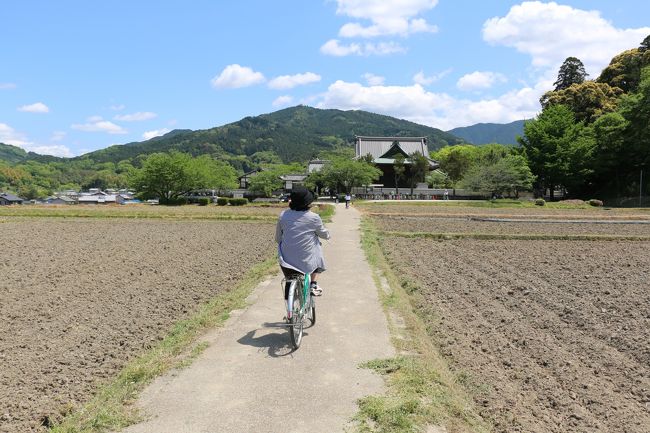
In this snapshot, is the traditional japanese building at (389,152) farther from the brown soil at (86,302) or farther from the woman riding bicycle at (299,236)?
the woman riding bicycle at (299,236)

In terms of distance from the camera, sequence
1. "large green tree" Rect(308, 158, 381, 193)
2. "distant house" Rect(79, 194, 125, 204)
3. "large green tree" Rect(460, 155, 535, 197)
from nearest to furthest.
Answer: "large green tree" Rect(460, 155, 535, 197)
"large green tree" Rect(308, 158, 381, 193)
"distant house" Rect(79, 194, 125, 204)

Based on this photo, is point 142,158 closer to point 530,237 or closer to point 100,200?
point 100,200

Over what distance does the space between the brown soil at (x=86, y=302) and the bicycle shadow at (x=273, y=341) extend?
3.97ft

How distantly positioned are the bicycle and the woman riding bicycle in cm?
13

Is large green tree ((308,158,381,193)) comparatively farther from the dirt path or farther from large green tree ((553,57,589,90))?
the dirt path

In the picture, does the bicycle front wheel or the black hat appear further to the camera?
the black hat

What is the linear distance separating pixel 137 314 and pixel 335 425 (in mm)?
4416

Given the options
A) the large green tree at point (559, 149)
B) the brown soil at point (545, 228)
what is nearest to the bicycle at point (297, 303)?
the brown soil at point (545, 228)

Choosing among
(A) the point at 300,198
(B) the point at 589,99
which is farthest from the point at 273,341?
(B) the point at 589,99

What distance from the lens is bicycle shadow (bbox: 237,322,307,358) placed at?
484 centimetres

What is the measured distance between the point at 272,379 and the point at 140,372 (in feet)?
4.15

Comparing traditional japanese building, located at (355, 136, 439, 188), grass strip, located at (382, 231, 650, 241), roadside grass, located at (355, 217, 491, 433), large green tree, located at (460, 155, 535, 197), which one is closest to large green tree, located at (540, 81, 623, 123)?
large green tree, located at (460, 155, 535, 197)

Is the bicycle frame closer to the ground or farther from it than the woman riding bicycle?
closer to the ground

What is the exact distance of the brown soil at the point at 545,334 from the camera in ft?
12.9
